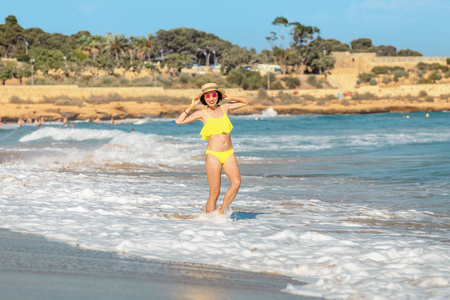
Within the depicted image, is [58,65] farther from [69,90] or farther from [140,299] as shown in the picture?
[140,299]

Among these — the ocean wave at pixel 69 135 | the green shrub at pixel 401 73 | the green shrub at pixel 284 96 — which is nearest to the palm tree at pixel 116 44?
the green shrub at pixel 284 96

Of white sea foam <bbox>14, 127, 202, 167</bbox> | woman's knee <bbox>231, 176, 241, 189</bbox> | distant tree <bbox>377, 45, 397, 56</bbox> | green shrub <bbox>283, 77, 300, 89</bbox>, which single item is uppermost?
distant tree <bbox>377, 45, 397, 56</bbox>

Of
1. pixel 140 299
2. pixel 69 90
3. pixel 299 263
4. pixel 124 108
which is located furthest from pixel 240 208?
pixel 69 90

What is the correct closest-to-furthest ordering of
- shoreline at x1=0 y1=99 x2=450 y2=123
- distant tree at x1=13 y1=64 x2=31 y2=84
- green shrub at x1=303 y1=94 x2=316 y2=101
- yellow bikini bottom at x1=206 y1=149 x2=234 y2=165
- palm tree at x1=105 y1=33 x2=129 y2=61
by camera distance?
yellow bikini bottom at x1=206 y1=149 x2=234 y2=165 → shoreline at x1=0 y1=99 x2=450 y2=123 → distant tree at x1=13 y1=64 x2=31 y2=84 → green shrub at x1=303 y1=94 x2=316 y2=101 → palm tree at x1=105 y1=33 x2=129 y2=61

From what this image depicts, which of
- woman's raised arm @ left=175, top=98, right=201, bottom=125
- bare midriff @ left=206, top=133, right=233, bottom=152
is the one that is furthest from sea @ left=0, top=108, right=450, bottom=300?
woman's raised arm @ left=175, top=98, right=201, bottom=125

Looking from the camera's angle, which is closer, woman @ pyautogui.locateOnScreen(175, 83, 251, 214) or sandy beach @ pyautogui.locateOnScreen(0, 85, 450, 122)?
woman @ pyautogui.locateOnScreen(175, 83, 251, 214)

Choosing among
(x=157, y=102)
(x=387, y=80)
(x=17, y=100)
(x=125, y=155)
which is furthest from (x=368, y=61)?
(x=125, y=155)

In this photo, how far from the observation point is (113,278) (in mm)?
4520

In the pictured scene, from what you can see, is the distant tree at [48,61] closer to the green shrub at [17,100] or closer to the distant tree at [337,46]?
the green shrub at [17,100]

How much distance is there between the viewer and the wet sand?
4.13 metres

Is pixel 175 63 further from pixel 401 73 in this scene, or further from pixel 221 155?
pixel 221 155

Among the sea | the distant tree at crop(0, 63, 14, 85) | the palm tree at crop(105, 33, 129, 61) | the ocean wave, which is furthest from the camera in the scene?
the palm tree at crop(105, 33, 129, 61)

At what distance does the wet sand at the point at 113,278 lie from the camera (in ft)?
13.5

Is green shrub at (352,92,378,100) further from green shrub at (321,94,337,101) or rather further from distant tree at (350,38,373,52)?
distant tree at (350,38,373,52)
